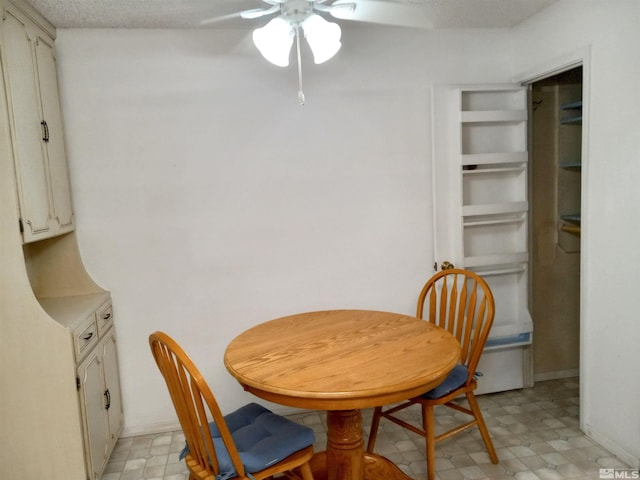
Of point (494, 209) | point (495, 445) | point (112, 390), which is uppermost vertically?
point (494, 209)

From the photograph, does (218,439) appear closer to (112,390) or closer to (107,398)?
(107,398)

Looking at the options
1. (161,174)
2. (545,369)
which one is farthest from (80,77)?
(545,369)

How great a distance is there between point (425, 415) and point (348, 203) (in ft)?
4.30

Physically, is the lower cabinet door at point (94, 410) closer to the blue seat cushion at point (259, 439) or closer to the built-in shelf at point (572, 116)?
the blue seat cushion at point (259, 439)

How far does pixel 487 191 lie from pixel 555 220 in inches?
24.4

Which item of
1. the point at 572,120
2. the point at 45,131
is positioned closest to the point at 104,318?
the point at 45,131

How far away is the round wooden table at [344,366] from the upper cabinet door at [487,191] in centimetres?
88

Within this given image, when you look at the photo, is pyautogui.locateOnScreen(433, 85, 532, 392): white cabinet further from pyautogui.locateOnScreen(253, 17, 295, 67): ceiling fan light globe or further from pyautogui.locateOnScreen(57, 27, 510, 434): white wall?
pyautogui.locateOnScreen(253, 17, 295, 67): ceiling fan light globe

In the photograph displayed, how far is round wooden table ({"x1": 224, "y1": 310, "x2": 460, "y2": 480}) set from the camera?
163 centimetres

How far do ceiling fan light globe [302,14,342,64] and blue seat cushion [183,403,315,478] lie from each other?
147 centimetres

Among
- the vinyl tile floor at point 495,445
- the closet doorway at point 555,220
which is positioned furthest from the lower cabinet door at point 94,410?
the closet doorway at point 555,220

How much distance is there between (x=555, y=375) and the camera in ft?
11.2

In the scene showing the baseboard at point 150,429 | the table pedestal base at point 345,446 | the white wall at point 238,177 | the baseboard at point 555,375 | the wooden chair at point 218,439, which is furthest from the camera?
the baseboard at point 555,375

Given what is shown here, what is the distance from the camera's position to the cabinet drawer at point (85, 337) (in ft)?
7.07
